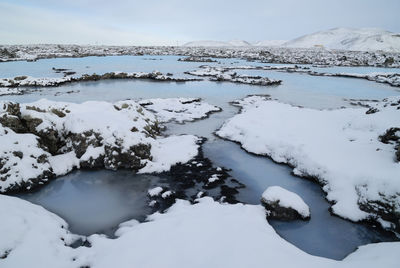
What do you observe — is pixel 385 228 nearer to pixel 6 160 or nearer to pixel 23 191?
pixel 23 191

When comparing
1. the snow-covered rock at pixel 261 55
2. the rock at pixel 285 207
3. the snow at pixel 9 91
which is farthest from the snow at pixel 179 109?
the snow-covered rock at pixel 261 55

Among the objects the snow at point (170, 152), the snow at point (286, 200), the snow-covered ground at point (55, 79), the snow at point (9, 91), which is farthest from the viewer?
the snow-covered ground at point (55, 79)

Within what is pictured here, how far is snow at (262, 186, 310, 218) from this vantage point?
27.5ft

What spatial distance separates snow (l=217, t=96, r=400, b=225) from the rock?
52.1 inches

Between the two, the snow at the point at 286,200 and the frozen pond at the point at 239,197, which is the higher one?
the snow at the point at 286,200

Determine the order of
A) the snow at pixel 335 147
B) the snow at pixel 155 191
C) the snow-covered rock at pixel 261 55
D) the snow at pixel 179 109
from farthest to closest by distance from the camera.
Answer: the snow-covered rock at pixel 261 55 → the snow at pixel 179 109 → the snow at pixel 155 191 → the snow at pixel 335 147

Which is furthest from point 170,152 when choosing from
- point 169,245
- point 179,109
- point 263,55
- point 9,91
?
point 263,55

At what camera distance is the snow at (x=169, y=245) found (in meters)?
5.93

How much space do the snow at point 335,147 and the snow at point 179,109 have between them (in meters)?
3.50

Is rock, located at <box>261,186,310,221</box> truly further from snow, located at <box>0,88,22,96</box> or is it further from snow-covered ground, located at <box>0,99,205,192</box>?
snow, located at <box>0,88,22,96</box>

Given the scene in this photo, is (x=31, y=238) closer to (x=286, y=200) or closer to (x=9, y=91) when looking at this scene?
(x=286, y=200)

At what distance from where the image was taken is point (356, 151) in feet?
36.4

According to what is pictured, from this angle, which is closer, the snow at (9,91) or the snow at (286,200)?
the snow at (286,200)

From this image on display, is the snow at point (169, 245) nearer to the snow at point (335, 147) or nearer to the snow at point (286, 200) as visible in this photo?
the snow at point (286, 200)
